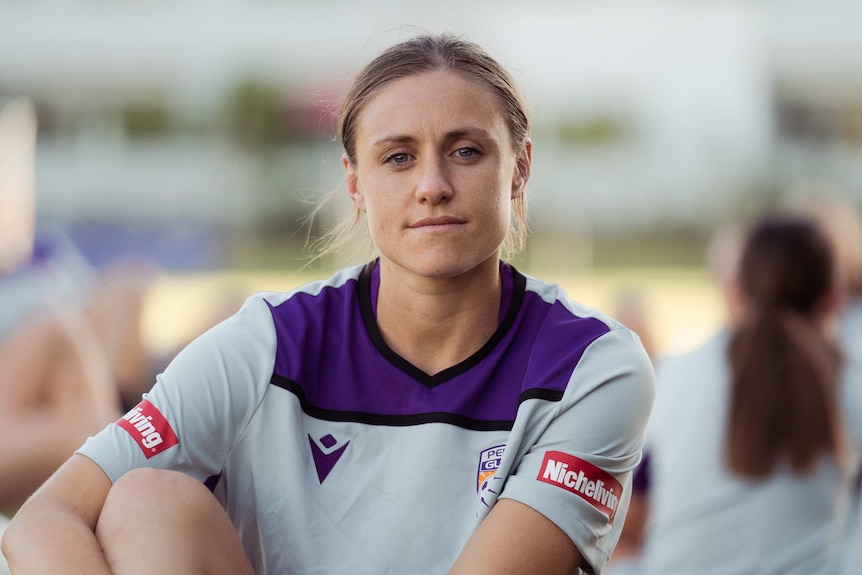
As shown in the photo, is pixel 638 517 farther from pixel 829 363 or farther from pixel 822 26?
pixel 822 26

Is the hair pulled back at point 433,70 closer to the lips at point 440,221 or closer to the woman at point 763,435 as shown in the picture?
the lips at point 440,221

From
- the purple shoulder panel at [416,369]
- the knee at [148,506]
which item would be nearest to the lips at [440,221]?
the purple shoulder panel at [416,369]

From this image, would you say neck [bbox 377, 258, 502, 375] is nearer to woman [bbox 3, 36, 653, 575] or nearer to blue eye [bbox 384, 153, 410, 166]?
woman [bbox 3, 36, 653, 575]

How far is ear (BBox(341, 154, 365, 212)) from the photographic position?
7.09ft

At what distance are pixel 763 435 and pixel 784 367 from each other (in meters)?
0.19

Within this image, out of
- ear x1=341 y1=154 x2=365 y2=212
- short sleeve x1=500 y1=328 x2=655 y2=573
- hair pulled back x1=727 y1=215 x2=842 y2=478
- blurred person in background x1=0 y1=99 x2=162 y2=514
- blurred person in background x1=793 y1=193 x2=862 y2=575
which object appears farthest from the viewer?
blurred person in background x1=0 y1=99 x2=162 y2=514

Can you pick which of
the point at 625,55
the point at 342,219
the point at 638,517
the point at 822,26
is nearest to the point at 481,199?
the point at 342,219

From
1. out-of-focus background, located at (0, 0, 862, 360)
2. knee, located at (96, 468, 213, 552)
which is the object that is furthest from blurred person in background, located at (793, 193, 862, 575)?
out-of-focus background, located at (0, 0, 862, 360)

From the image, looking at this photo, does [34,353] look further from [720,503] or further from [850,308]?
[850,308]

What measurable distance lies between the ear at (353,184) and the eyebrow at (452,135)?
17cm

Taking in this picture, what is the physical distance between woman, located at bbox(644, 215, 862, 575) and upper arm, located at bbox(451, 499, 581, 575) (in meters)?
1.26

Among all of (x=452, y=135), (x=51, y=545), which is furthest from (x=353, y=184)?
(x=51, y=545)

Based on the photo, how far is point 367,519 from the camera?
1.96 meters

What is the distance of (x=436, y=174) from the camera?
1933mm
